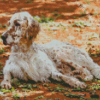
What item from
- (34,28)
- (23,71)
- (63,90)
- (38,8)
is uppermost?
(38,8)

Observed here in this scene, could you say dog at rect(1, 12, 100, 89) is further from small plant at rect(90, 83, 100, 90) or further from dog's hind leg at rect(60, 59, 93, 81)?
small plant at rect(90, 83, 100, 90)

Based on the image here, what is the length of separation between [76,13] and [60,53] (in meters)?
5.65

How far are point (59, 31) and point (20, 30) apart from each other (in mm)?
→ 4507

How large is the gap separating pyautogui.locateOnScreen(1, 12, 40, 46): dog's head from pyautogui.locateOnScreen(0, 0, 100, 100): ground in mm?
932

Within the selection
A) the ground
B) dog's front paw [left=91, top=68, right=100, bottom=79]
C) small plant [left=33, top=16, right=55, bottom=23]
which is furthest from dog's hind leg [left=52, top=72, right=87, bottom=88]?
small plant [left=33, top=16, right=55, bottom=23]

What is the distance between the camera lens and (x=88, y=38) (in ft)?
29.3

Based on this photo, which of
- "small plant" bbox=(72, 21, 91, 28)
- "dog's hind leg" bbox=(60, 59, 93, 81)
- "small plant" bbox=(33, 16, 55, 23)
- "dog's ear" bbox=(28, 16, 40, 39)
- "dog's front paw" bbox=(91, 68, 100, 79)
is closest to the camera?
"dog's ear" bbox=(28, 16, 40, 39)

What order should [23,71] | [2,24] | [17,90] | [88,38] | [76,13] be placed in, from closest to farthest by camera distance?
[17,90] → [23,71] → [88,38] → [2,24] → [76,13]

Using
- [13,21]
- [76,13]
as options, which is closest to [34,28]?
[13,21]

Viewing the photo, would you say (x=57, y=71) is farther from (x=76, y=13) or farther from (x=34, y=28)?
(x=76, y=13)

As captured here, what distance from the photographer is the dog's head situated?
4.95 m

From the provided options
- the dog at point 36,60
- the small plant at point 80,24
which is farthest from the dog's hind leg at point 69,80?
the small plant at point 80,24

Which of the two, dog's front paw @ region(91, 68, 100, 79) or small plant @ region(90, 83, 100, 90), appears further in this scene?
dog's front paw @ region(91, 68, 100, 79)

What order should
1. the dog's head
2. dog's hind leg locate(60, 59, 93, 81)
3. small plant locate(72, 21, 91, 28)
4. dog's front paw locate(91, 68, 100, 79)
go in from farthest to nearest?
small plant locate(72, 21, 91, 28), dog's front paw locate(91, 68, 100, 79), dog's hind leg locate(60, 59, 93, 81), the dog's head
